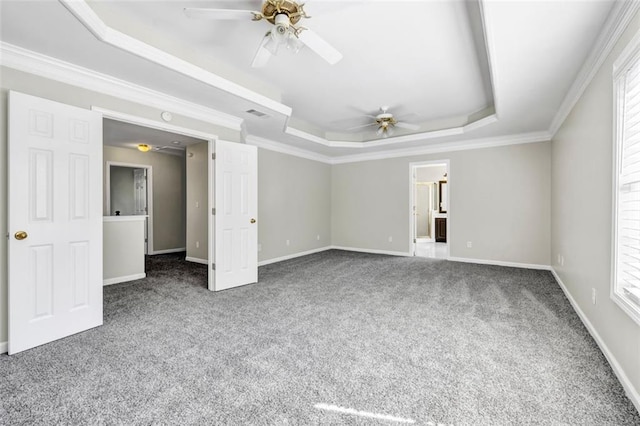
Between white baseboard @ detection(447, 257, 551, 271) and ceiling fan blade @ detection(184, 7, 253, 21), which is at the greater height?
ceiling fan blade @ detection(184, 7, 253, 21)

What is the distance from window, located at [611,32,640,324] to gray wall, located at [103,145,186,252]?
7718 millimetres

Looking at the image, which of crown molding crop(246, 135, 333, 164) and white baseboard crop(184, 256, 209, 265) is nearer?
crown molding crop(246, 135, 333, 164)

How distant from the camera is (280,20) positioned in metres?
2.14

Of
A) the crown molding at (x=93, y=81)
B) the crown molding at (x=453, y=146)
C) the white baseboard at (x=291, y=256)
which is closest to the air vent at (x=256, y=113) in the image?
the crown molding at (x=93, y=81)

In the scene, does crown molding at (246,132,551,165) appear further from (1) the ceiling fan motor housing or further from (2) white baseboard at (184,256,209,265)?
(1) the ceiling fan motor housing

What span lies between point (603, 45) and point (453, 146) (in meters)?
3.67

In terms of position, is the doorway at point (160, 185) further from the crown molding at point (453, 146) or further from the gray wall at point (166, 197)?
the crown molding at point (453, 146)

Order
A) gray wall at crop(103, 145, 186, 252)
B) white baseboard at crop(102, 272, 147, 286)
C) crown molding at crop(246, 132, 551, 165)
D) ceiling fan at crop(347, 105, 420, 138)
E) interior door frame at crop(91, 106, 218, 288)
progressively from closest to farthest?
interior door frame at crop(91, 106, 218, 288) → white baseboard at crop(102, 272, 147, 286) → ceiling fan at crop(347, 105, 420, 138) → crown molding at crop(246, 132, 551, 165) → gray wall at crop(103, 145, 186, 252)

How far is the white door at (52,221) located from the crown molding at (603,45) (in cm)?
423

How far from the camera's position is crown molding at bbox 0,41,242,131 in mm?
2348

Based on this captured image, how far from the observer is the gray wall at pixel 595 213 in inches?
75.0

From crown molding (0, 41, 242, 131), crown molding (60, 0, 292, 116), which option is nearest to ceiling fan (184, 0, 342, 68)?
crown molding (60, 0, 292, 116)

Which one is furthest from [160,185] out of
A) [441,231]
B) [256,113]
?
[441,231]

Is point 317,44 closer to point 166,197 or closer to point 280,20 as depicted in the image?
point 280,20
